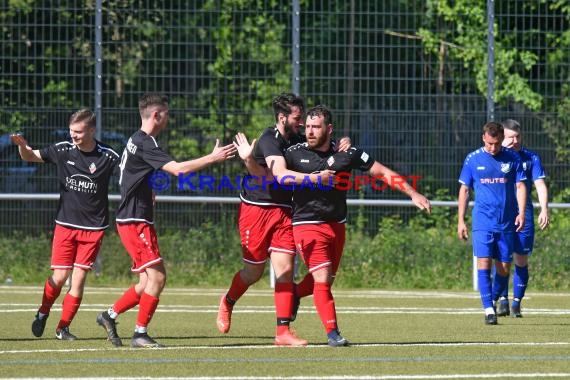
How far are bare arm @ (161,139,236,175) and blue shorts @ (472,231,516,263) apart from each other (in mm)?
4666

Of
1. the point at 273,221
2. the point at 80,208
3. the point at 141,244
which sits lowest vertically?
the point at 141,244

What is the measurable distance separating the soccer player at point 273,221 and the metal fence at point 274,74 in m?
8.01

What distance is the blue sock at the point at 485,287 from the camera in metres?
13.2

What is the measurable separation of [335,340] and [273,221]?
56.6 inches

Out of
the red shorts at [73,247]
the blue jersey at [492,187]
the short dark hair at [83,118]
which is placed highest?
the short dark hair at [83,118]

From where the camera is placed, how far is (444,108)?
19.4 m

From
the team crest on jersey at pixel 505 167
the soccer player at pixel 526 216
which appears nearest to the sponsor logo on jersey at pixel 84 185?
the team crest on jersey at pixel 505 167

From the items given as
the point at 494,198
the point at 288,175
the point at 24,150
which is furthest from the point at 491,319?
the point at 24,150

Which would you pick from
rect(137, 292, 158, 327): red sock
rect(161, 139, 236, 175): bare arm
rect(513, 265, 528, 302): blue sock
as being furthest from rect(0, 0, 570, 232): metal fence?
rect(161, 139, 236, 175): bare arm

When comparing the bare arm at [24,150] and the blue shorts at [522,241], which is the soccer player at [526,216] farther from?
the bare arm at [24,150]

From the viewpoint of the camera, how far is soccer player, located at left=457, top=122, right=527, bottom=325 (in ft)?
44.9

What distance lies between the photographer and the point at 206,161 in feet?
31.4

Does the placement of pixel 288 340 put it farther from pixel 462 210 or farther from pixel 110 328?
pixel 462 210

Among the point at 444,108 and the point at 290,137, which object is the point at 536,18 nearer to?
the point at 444,108
